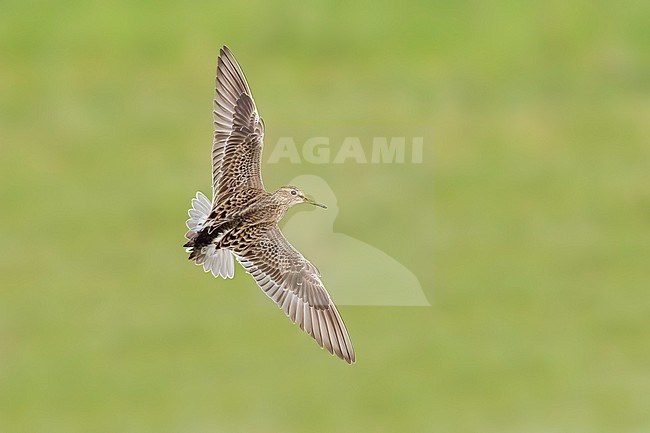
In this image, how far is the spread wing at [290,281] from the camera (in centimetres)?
557

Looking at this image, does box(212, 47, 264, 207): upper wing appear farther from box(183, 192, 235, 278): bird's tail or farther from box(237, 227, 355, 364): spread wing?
box(237, 227, 355, 364): spread wing

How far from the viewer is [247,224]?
5.64 metres

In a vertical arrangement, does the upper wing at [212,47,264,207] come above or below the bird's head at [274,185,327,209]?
above

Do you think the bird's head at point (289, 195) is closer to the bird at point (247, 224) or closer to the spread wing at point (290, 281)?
the bird at point (247, 224)

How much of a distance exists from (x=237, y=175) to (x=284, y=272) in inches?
19.2

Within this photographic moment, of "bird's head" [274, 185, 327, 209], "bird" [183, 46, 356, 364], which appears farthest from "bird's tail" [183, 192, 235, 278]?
"bird's head" [274, 185, 327, 209]

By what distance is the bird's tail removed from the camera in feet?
18.4

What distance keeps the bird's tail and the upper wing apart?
6cm

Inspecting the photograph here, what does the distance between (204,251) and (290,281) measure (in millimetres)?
403

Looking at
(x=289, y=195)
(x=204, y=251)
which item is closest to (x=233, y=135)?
(x=289, y=195)

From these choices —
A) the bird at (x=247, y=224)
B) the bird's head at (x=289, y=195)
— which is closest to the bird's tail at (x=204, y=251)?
the bird at (x=247, y=224)

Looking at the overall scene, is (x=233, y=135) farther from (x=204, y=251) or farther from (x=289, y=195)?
(x=204, y=251)

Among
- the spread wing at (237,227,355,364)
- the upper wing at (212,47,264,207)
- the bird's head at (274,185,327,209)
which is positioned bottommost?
the spread wing at (237,227,355,364)

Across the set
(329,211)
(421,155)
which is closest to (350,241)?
(329,211)
